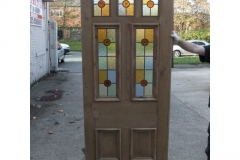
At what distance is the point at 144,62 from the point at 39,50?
8402mm

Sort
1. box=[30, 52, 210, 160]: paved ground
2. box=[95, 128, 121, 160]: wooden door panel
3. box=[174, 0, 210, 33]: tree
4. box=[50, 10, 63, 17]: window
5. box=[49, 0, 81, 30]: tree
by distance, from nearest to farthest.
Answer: box=[95, 128, 121, 160]: wooden door panel
box=[30, 52, 210, 160]: paved ground
box=[174, 0, 210, 33]: tree
box=[49, 0, 81, 30]: tree
box=[50, 10, 63, 17]: window

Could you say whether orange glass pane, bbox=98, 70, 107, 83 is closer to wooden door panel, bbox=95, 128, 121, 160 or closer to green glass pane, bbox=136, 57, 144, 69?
green glass pane, bbox=136, 57, 144, 69

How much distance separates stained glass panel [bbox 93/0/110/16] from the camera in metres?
2.93

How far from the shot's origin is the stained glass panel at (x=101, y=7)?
2.93 meters

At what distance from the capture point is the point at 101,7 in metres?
2.94

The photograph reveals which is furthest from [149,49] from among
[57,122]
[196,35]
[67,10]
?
[67,10]

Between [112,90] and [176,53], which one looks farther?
[176,53]

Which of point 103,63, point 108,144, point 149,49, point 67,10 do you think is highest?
point 67,10

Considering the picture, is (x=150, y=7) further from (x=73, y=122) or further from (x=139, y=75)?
(x=73, y=122)

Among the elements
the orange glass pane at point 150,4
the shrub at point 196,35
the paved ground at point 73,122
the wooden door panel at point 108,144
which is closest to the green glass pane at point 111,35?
the orange glass pane at point 150,4

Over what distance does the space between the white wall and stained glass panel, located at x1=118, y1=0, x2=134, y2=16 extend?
23.5 ft

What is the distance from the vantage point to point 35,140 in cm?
510

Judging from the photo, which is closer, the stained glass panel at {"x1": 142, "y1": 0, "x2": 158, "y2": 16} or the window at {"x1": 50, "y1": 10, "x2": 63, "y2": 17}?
the stained glass panel at {"x1": 142, "y1": 0, "x2": 158, "y2": 16}

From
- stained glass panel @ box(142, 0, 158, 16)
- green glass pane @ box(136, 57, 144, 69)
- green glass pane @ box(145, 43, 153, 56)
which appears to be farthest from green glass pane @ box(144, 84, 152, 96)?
stained glass panel @ box(142, 0, 158, 16)
